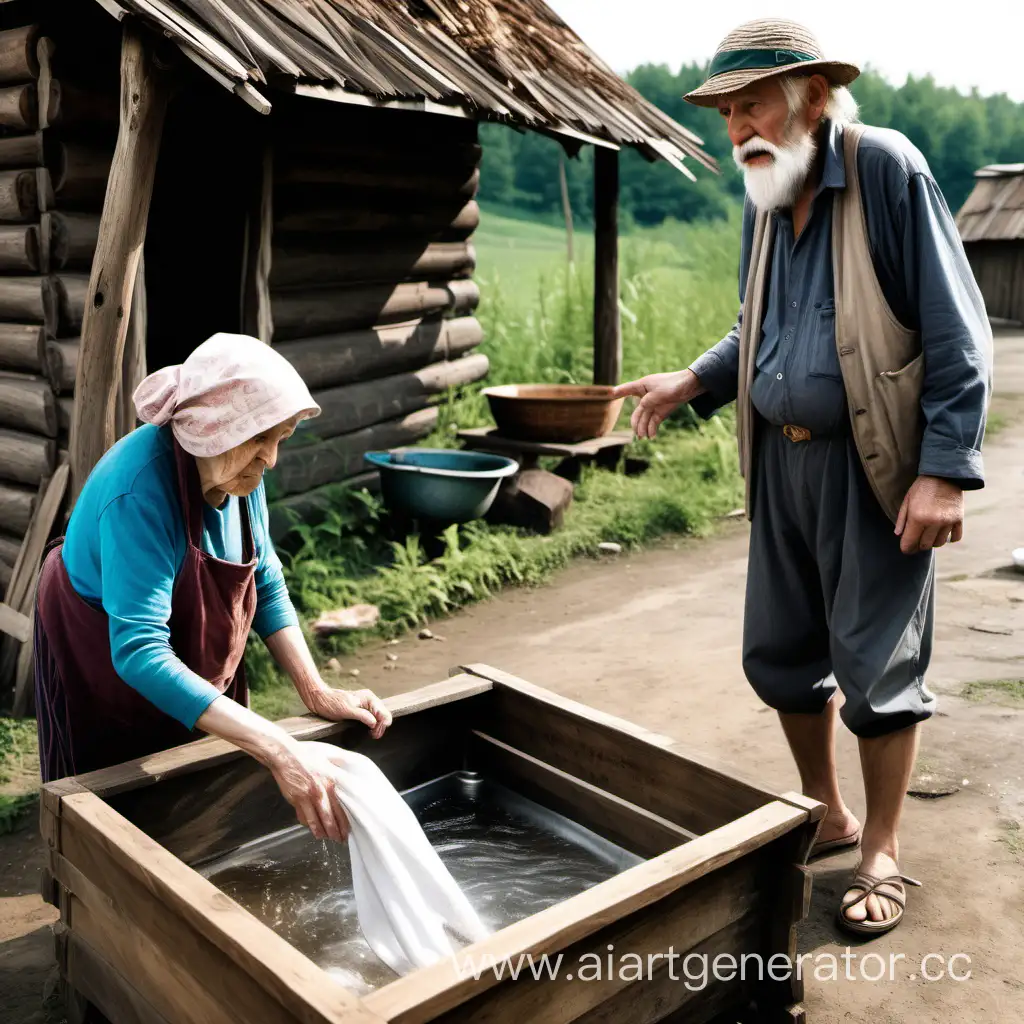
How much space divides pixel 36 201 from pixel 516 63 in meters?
3.05

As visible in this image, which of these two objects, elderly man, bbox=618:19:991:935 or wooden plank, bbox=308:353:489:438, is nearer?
elderly man, bbox=618:19:991:935

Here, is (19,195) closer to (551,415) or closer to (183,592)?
(183,592)

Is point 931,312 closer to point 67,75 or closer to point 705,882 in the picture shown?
point 705,882

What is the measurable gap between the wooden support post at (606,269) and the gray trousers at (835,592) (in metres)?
5.53

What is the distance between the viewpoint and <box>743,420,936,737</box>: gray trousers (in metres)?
2.99

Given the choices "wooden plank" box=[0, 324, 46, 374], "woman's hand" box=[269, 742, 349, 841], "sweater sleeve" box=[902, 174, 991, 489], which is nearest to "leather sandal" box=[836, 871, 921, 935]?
"sweater sleeve" box=[902, 174, 991, 489]

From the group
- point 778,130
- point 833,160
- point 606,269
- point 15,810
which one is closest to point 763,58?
point 778,130

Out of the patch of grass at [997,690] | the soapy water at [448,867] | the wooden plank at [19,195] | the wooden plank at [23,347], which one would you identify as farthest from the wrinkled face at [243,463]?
the patch of grass at [997,690]

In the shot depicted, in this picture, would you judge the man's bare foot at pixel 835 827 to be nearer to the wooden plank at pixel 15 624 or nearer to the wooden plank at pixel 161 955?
the wooden plank at pixel 161 955

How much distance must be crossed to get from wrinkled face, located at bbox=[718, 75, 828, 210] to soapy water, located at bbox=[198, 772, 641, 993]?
1751 mm

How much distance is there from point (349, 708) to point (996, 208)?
21.2m

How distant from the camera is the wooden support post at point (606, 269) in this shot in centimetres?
845

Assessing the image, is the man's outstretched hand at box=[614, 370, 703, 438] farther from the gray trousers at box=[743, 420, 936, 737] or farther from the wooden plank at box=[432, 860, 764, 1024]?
A: the wooden plank at box=[432, 860, 764, 1024]

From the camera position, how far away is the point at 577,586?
21.5 feet
